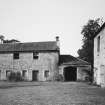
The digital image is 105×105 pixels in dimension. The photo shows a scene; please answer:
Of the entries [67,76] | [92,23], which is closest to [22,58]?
[67,76]

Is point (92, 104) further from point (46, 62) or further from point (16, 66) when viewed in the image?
point (16, 66)

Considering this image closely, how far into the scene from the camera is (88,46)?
37.8 meters

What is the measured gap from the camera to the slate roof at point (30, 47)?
31.3 meters

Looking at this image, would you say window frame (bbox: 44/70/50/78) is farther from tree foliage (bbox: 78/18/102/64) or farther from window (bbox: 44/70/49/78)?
tree foliage (bbox: 78/18/102/64)

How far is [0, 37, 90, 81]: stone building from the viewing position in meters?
30.4

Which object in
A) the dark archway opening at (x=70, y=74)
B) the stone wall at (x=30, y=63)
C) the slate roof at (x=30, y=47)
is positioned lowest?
the dark archway opening at (x=70, y=74)

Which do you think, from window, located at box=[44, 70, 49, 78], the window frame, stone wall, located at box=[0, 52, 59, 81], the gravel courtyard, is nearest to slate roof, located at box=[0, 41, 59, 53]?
stone wall, located at box=[0, 52, 59, 81]

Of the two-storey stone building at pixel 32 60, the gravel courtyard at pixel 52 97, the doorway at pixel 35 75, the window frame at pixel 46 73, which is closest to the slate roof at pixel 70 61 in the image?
the two-storey stone building at pixel 32 60

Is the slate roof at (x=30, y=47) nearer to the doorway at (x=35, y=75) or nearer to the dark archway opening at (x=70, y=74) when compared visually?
the doorway at (x=35, y=75)

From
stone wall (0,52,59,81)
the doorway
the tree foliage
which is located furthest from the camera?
the tree foliage

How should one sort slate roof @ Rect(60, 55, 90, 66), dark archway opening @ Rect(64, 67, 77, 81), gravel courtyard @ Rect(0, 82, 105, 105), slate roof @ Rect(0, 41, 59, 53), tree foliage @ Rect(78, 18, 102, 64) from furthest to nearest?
tree foliage @ Rect(78, 18, 102, 64)
dark archway opening @ Rect(64, 67, 77, 81)
slate roof @ Rect(0, 41, 59, 53)
slate roof @ Rect(60, 55, 90, 66)
gravel courtyard @ Rect(0, 82, 105, 105)

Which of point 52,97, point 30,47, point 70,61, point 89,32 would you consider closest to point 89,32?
point 89,32

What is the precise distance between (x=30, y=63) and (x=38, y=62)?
155cm

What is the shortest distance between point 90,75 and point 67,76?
20.4 ft
